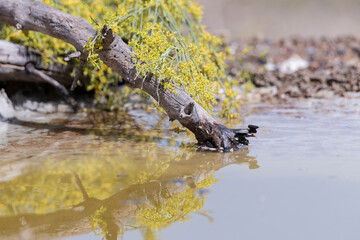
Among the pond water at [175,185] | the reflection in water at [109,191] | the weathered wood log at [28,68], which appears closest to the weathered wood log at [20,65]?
the weathered wood log at [28,68]

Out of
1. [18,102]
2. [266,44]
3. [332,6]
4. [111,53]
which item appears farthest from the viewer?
[332,6]

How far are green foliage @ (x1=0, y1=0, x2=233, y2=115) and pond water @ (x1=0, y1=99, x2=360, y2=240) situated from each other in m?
0.53

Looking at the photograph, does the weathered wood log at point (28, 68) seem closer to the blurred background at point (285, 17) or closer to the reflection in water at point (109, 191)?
the reflection in water at point (109, 191)

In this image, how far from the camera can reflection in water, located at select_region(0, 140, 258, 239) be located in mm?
1945

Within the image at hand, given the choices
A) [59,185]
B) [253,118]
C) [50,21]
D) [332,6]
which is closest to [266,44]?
[332,6]

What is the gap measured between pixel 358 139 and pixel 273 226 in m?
1.73

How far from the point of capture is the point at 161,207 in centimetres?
213

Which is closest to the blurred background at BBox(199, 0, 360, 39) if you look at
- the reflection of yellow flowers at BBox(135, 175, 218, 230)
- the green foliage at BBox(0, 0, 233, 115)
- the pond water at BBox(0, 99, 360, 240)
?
the green foliage at BBox(0, 0, 233, 115)

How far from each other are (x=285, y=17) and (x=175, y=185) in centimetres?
1119

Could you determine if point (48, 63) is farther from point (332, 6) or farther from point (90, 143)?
point (332, 6)

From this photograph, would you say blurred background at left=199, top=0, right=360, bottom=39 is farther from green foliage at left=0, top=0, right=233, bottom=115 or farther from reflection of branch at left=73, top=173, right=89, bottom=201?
reflection of branch at left=73, top=173, right=89, bottom=201

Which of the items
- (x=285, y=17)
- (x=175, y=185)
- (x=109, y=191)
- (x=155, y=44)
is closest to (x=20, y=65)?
(x=155, y=44)

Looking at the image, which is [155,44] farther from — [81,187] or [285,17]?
[285,17]

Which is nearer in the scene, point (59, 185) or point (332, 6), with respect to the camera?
point (59, 185)
